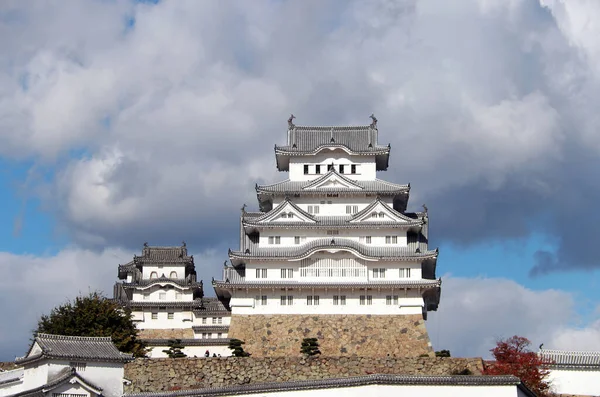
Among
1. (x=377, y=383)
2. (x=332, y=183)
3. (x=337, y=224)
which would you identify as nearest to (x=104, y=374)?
(x=377, y=383)

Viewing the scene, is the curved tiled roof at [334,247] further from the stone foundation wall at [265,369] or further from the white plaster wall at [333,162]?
the stone foundation wall at [265,369]

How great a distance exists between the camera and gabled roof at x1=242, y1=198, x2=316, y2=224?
66.6m

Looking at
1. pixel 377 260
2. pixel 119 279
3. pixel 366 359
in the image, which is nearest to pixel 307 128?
pixel 377 260

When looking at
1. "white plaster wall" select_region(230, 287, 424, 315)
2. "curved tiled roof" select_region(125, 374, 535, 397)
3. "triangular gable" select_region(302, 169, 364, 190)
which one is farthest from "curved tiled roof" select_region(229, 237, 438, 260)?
"curved tiled roof" select_region(125, 374, 535, 397)

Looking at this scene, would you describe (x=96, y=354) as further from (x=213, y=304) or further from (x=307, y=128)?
(x=307, y=128)

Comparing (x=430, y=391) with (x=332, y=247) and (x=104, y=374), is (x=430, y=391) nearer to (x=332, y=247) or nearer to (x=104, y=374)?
(x=104, y=374)

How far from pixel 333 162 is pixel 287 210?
21.8 ft

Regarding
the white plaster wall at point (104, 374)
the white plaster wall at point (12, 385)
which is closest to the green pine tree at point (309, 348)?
the white plaster wall at point (104, 374)

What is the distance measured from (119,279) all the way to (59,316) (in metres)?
24.3

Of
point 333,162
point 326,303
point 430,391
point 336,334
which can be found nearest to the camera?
point 430,391

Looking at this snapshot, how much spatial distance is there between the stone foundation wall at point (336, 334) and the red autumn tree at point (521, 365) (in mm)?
10233

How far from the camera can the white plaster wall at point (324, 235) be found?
66562 millimetres

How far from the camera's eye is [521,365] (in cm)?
5019

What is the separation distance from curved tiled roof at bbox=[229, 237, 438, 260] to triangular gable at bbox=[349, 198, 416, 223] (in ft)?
5.74
